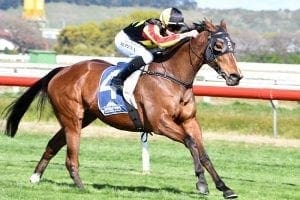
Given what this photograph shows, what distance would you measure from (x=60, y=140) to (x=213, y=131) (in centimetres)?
737

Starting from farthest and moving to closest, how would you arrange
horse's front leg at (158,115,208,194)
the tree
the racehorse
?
the tree
the racehorse
horse's front leg at (158,115,208,194)

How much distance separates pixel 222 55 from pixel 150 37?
2.76 ft

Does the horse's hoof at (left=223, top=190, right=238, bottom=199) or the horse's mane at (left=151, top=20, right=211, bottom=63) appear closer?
the horse's hoof at (left=223, top=190, right=238, bottom=199)

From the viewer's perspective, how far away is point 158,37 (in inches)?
382

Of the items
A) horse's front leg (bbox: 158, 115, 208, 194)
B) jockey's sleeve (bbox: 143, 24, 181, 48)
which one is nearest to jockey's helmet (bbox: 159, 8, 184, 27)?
jockey's sleeve (bbox: 143, 24, 181, 48)

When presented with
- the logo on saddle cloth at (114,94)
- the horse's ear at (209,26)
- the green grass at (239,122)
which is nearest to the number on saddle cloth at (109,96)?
the logo on saddle cloth at (114,94)

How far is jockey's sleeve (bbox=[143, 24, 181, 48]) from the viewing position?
380 inches

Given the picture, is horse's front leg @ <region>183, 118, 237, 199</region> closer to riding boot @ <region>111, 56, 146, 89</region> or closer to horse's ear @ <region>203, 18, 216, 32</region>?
riding boot @ <region>111, 56, 146, 89</region>

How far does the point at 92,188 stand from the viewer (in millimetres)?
10008

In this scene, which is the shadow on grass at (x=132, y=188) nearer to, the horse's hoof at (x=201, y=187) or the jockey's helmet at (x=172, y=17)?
the horse's hoof at (x=201, y=187)

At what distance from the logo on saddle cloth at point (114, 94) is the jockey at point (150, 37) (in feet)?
0.24

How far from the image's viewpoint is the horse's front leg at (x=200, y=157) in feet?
29.9

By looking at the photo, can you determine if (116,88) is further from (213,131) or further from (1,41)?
(1,41)

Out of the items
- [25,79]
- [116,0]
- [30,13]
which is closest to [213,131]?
[25,79]
